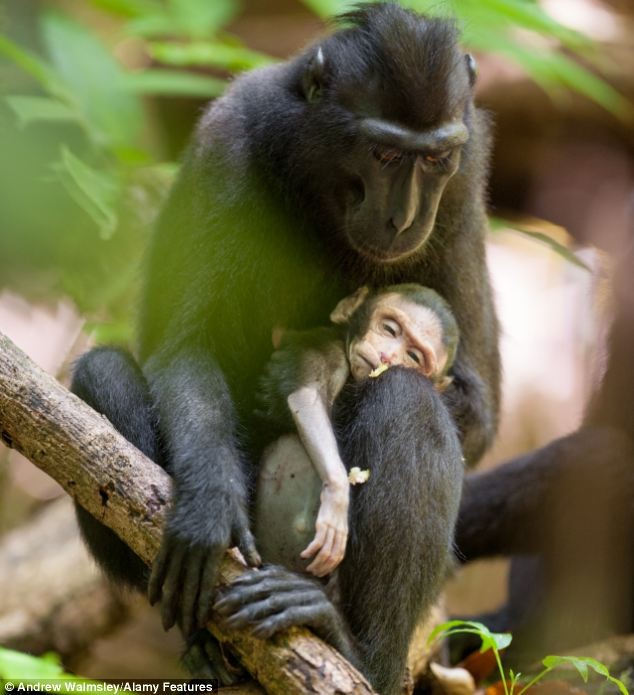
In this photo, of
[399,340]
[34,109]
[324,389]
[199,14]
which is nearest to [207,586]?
[324,389]

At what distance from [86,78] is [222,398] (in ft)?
8.96

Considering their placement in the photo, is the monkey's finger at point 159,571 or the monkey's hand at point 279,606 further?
the monkey's finger at point 159,571

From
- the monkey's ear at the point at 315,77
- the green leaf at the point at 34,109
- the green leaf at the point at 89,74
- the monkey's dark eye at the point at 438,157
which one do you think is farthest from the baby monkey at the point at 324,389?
the green leaf at the point at 89,74

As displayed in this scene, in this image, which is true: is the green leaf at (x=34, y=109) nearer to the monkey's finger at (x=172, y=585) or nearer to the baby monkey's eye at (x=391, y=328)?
the baby monkey's eye at (x=391, y=328)

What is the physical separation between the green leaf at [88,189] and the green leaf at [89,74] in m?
0.84

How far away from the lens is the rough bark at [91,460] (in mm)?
3328

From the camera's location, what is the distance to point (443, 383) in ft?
13.8

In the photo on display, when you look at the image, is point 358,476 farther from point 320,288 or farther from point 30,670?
point 30,670

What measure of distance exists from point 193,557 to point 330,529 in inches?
18.1

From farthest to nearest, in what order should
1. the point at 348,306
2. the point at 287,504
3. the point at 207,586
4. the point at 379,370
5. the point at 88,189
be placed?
the point at 88,189
the point at 348,306
the point at 379,370
the point at 287,504
the point at 207,586

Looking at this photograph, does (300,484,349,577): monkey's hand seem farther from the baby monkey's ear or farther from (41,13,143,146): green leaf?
(41,13,143,146): green leaf

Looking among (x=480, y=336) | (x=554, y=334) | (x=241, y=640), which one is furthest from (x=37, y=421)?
(x=554, y=334)

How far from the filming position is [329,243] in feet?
13.8

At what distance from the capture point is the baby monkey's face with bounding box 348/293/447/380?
155 inches
